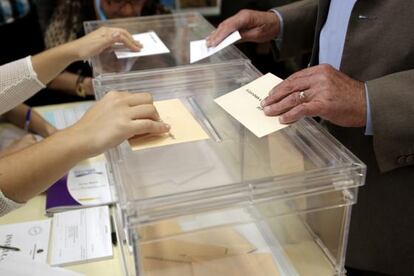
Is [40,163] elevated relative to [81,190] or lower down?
elevated

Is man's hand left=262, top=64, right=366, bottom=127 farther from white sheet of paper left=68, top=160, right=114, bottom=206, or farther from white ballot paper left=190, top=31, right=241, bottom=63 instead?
white sheet of paper left=68, top=160, right=114, bottom=206

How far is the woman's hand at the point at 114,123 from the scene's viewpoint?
668 mm

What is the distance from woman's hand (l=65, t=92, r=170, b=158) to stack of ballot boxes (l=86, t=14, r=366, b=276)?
0.03 meters

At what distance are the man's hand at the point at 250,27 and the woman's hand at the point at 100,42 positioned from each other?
22 cm

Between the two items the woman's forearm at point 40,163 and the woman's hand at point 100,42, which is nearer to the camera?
the woman's forearm at point 40,163

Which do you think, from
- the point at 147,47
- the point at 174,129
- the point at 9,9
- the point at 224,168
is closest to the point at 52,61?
the point at 147,47

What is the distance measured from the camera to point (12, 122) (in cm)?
154

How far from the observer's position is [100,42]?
119cm

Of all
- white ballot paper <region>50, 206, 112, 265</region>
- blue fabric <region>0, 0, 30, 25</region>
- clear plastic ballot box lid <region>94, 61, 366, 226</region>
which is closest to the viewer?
clear plastic ballot box lid <region>94, 61, 366, 226</region>

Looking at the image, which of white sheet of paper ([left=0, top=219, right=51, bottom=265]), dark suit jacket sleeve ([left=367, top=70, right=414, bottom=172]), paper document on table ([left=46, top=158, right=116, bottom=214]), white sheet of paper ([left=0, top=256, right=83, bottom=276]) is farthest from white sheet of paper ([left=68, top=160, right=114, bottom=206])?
dark suit jacket sleeve ([left=367, top=70, right=414, bottom=172])

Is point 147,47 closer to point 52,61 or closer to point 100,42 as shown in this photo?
point 100,42

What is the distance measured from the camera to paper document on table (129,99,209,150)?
718 millimetres

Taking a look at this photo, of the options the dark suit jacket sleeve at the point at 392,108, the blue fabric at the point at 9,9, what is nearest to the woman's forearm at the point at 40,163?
the dark suit jacket sleeve at the point at 392,108

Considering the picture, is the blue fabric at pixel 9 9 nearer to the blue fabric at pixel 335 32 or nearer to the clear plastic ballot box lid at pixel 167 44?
the clear plastic ballot box lid at pixel 167 44
